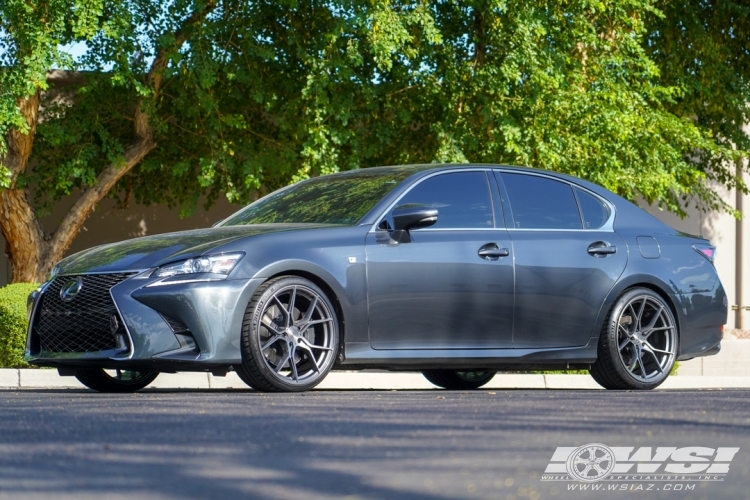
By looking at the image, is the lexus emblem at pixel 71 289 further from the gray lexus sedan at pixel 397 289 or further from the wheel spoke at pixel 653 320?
the wheel spoke at pixel 653 320

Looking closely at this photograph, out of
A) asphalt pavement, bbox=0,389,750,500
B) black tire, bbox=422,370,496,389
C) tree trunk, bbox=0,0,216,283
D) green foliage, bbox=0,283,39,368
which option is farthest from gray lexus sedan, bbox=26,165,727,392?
tree trunk, bbox=0,0,216,283

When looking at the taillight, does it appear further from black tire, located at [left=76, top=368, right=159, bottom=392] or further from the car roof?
black tire, located at [left=76, top=368, right=159, bottom=392]

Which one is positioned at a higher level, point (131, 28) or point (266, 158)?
point (131, 28)

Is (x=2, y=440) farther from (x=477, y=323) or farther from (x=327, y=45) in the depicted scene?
(x=327, y=45)

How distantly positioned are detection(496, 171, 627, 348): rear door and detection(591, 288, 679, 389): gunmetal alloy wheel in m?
0.19

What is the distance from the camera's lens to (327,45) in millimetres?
16375

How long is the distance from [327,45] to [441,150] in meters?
2.02

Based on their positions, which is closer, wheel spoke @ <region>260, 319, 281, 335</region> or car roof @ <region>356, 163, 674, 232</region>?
wheel spoke @ <region>260, 319, 281, 335</region>

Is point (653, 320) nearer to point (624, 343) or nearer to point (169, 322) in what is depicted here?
point (624, 343)

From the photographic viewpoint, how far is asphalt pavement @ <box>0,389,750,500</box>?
3752 mm

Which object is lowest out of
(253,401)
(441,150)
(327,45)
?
(253,401)

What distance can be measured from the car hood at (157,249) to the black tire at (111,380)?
2.82 ft

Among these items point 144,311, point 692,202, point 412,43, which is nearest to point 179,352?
point 144,311

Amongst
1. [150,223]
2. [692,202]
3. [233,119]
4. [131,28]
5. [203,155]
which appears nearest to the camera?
[131,28]
